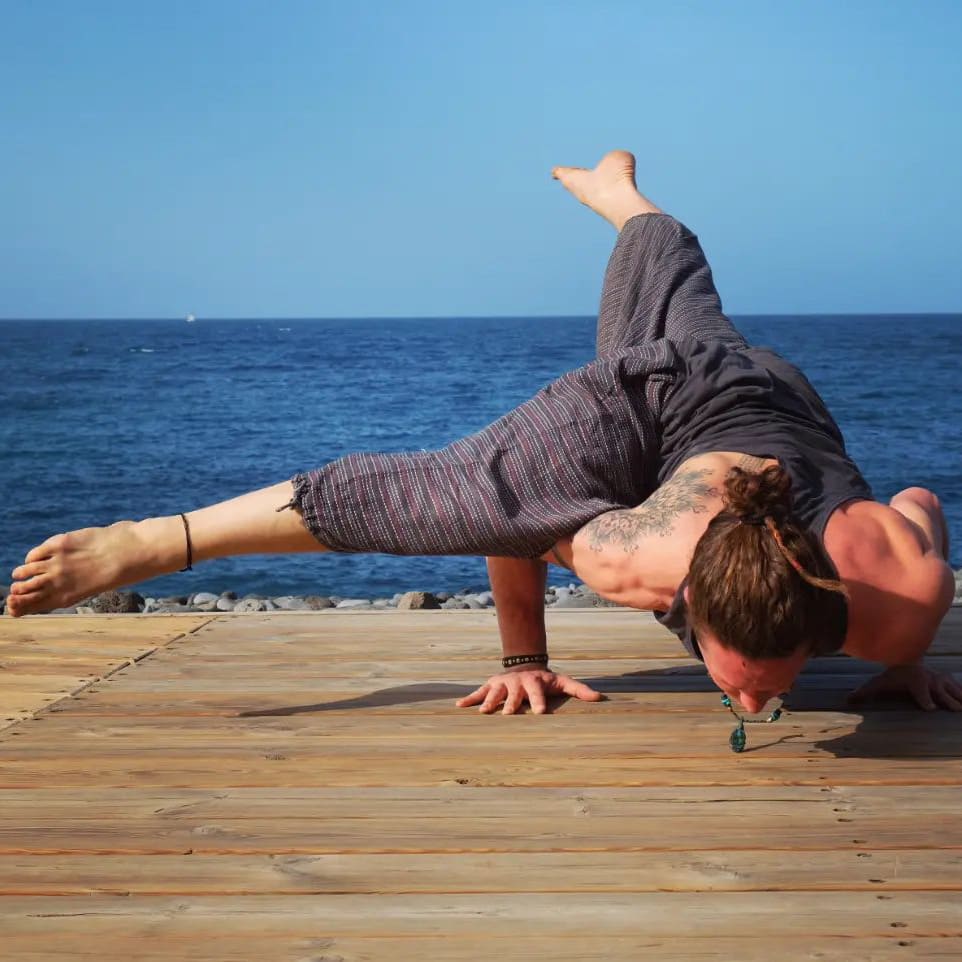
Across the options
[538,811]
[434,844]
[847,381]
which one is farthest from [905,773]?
[847,381]

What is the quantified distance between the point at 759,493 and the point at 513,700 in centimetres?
81

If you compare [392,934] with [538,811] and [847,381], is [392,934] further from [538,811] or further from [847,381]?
[847,381]

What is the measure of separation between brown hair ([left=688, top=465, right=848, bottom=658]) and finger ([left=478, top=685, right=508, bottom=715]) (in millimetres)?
664

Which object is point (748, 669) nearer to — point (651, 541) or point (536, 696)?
point (651, 541)

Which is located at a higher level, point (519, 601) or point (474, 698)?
point (519, 601)

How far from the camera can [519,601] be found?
2.62m

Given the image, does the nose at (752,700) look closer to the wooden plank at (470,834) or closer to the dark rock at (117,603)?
the wooden plank at (470,834)

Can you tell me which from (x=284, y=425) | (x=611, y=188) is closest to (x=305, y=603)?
(x=611, y=188)

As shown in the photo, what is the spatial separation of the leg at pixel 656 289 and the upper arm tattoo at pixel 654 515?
748 mm

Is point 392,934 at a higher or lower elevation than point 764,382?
lower

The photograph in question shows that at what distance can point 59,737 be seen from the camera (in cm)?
239

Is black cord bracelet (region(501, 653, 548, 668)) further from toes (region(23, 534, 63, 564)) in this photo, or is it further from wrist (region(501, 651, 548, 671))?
toes (region(23, 534, 63, 564))

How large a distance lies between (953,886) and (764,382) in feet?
3.84

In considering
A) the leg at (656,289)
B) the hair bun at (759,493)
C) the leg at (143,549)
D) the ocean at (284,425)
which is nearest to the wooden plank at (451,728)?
the leg at (143,549)
